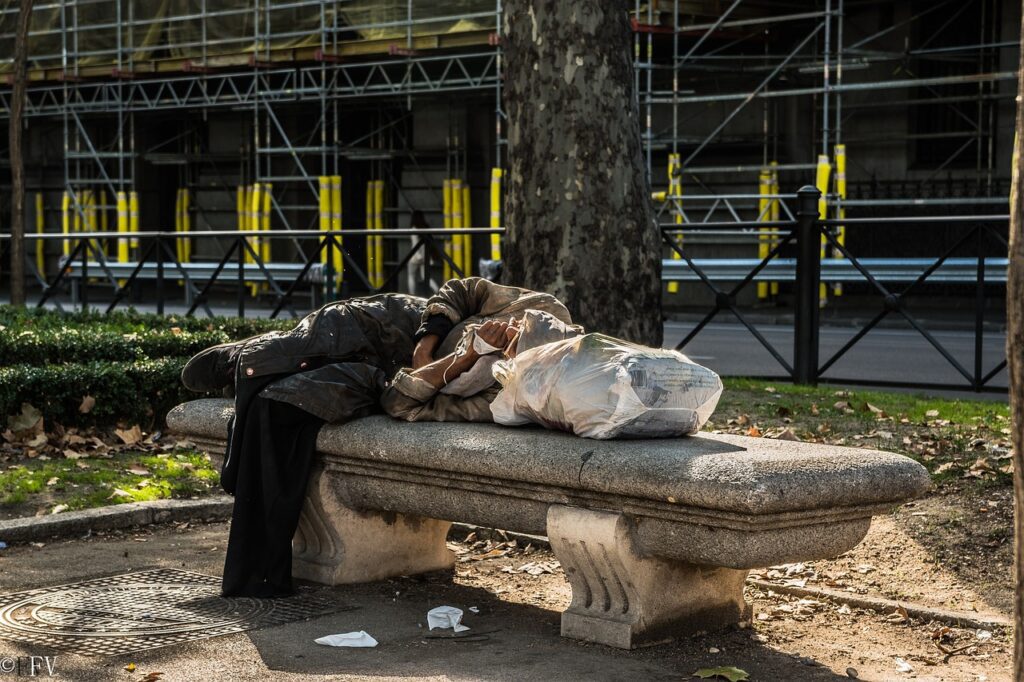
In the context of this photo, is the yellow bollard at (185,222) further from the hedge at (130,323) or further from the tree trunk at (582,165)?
the tree trunk at (582,165)

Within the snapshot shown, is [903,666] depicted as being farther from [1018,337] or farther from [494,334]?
[1018,337]

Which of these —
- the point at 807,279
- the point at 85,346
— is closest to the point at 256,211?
the point at 85,346

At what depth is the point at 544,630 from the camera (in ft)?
17.5

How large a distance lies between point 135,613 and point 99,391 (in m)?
4.04

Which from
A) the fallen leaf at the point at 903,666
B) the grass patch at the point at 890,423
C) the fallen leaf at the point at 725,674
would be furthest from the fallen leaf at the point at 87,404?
the fallen leaf at the point at 903,666

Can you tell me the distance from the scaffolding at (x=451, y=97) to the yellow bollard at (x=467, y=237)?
0.11 metres

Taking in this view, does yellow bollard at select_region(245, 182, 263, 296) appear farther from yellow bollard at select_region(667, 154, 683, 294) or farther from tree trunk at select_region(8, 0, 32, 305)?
tree trunk at select_region(8, 0, 32, 305)

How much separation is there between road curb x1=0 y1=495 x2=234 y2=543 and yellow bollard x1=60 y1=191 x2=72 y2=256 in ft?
76.0

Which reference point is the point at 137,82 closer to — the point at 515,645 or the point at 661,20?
the point at 661,20

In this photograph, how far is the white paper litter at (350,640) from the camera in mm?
5121

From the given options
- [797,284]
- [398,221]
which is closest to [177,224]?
[398,221]

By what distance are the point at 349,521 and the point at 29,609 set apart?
50.2 inches

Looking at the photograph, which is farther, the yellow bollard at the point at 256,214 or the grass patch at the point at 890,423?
the yellow bollard at the point at 256,214

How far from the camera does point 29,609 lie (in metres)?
5.58
